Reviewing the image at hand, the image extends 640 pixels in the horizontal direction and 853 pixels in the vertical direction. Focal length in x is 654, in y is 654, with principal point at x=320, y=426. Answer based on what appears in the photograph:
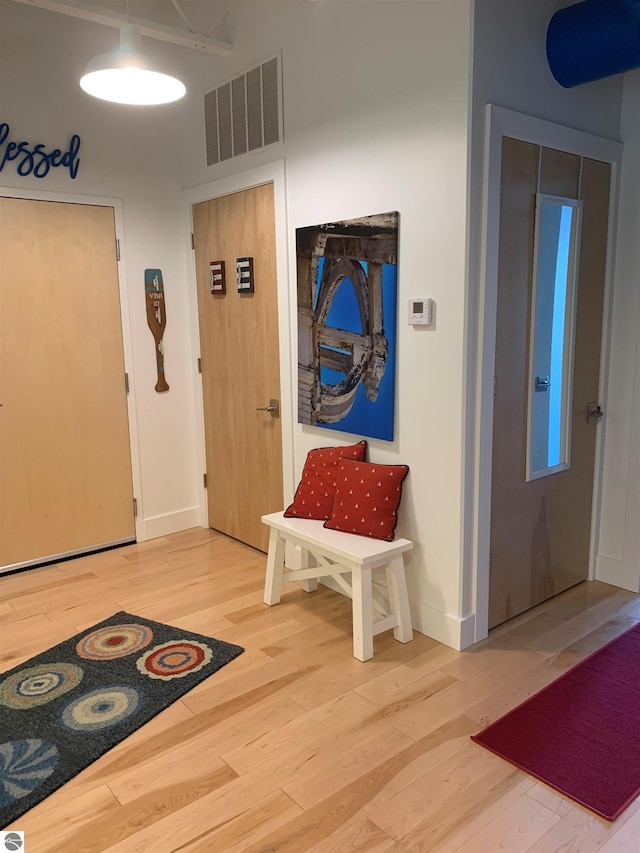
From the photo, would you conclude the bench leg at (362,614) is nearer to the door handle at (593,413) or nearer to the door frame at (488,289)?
the door frame at (488,289)

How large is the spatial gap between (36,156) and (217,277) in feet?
3.81

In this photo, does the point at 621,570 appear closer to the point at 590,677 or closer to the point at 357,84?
the point at 590,677

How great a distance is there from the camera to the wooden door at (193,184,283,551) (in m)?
3.61

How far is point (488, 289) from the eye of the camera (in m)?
2.65

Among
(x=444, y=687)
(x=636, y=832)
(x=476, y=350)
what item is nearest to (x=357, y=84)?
(x=476, y=350)

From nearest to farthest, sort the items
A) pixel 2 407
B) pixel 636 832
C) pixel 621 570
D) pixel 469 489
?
pixel 636 832, pixel 469 489, pixel 621 570, pixel 2 407

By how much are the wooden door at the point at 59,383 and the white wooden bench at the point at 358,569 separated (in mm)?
1402

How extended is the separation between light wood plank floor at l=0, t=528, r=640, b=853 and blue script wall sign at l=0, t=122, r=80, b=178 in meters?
2.31


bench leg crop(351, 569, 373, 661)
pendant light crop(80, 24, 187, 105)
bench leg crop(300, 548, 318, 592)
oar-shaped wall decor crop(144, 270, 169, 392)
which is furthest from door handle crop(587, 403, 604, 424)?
oar-shaped wall decor crop(144, 270, 169, 392)

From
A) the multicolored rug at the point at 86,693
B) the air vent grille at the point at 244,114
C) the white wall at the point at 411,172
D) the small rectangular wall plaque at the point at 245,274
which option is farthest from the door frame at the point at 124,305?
the white wall at the point at 411,172

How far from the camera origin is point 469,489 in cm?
275

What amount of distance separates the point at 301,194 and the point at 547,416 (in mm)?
1624

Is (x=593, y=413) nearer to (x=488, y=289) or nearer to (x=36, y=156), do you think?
(x=488, y=289)

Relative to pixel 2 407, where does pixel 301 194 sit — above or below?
above
